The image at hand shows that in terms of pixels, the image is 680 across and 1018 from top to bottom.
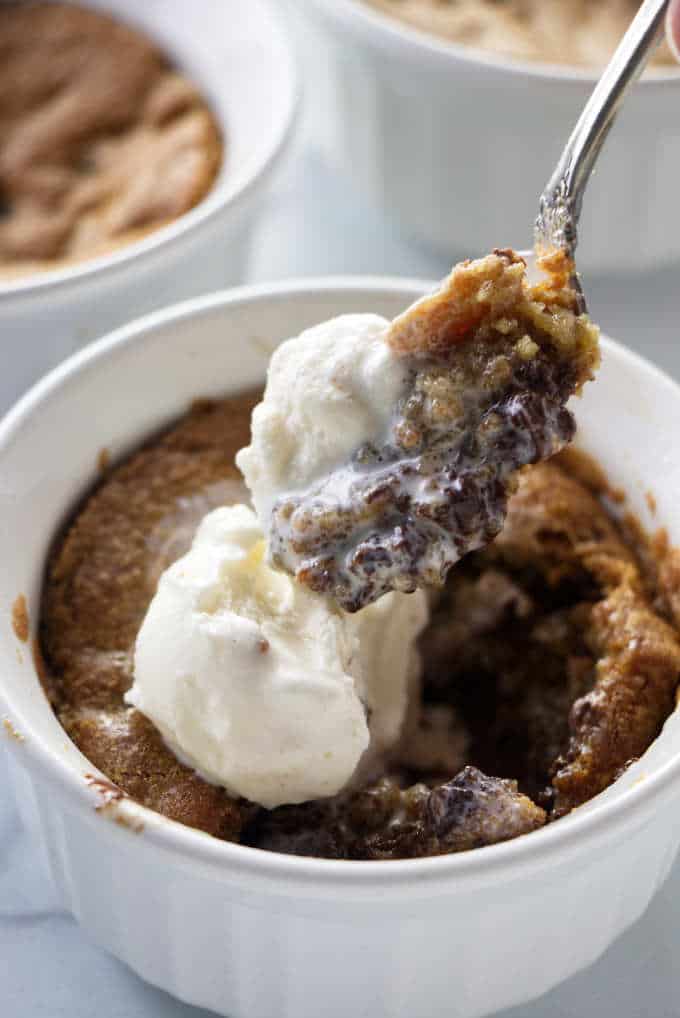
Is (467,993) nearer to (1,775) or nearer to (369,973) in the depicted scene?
(369,973)

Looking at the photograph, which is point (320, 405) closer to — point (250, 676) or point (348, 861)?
point (250, 676)

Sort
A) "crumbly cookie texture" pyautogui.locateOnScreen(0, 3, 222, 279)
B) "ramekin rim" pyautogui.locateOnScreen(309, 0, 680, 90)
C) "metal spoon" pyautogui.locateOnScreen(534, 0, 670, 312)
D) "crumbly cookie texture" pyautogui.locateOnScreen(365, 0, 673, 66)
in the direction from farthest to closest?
"crumbly cookie texture" pyautogui.locateOnScreen(365, 0, 673, 66), "crumbly cookie texture" pyautogui.locateOnScreen(0, 3, 222, 279), "ramekin rim" pyautogui.locateOnScreen(309, 0, 680, 90), "metal spoon" pyautogui.locateOnScreen(534, 0, 670, 312)

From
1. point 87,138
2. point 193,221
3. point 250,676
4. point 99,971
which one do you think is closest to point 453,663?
point 250,676

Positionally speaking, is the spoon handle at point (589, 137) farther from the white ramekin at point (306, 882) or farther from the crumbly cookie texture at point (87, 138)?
the crumbly cookie texture at point (87, 138)

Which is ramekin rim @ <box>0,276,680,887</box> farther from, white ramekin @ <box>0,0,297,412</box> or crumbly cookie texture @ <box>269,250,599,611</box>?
white ramekin @ <box>0,0,297,412</box>

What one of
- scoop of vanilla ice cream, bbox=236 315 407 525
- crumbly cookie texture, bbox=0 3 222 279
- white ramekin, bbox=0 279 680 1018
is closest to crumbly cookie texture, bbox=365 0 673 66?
crumbly cookie texture, bbox=0 3 222 279

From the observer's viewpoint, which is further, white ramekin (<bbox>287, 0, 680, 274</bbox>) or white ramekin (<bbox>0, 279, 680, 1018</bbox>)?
white ramekin (<bbox>287, 0, 680, 274</bbox>)

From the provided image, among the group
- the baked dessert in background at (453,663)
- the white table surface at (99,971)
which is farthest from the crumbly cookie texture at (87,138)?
the white table surface at (99,971)
